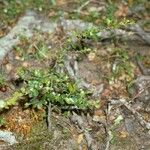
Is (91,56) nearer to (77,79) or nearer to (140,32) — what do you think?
(77,79)

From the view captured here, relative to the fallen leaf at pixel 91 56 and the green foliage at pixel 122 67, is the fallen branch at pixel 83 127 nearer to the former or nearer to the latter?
the green foliage at pixel 122 67

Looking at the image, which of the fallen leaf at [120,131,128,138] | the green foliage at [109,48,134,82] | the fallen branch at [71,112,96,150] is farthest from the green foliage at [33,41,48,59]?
the fallen leaf at [120,131,128,138]

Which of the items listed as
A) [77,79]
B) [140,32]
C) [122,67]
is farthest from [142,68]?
[77,79]

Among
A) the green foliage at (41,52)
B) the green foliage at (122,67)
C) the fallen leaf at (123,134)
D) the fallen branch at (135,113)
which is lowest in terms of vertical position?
the fallen leaf at (123,134)

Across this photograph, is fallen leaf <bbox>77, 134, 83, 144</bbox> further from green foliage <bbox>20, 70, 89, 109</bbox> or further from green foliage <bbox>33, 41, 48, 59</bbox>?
green foliage <bbox>33, 41, 48, 59</bbox>

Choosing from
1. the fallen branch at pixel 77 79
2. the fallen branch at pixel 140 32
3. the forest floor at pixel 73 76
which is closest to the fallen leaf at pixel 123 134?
the forest floor at pixel 73 76
